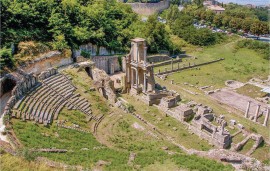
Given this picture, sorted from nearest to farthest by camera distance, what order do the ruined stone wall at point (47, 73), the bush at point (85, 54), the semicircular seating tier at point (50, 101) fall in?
1. the semicircular seating tier at point (50, 101)
2. the ruined stone wall at point (47, 73)
3. the bush at point (85, 54)

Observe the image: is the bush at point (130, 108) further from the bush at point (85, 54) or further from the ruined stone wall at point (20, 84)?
the bush at point (85, 54)

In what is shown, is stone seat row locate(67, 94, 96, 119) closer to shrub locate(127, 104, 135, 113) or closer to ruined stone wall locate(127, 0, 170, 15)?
shrub locate(127, 104, 135, 113)

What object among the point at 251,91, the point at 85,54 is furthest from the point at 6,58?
the point at 251,91

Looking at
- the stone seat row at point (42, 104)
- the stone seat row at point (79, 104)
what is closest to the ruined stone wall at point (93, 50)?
the stone seat row at point (42, 104)

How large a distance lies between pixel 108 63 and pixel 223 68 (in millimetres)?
21642

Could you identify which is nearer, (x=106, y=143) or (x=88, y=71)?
(x=106, y=143)

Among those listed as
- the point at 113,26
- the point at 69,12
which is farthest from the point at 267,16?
the point at 69,12

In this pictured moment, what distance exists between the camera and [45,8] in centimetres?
4084

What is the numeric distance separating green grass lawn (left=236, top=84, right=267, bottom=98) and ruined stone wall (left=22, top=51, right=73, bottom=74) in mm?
24742

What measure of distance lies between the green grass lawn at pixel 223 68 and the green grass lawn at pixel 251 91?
3149mm

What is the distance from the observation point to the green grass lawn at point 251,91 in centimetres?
4034

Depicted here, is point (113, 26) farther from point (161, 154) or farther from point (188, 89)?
point (161, 154)

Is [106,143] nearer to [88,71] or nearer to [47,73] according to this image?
[47,73]

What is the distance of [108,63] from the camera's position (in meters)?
44.2
